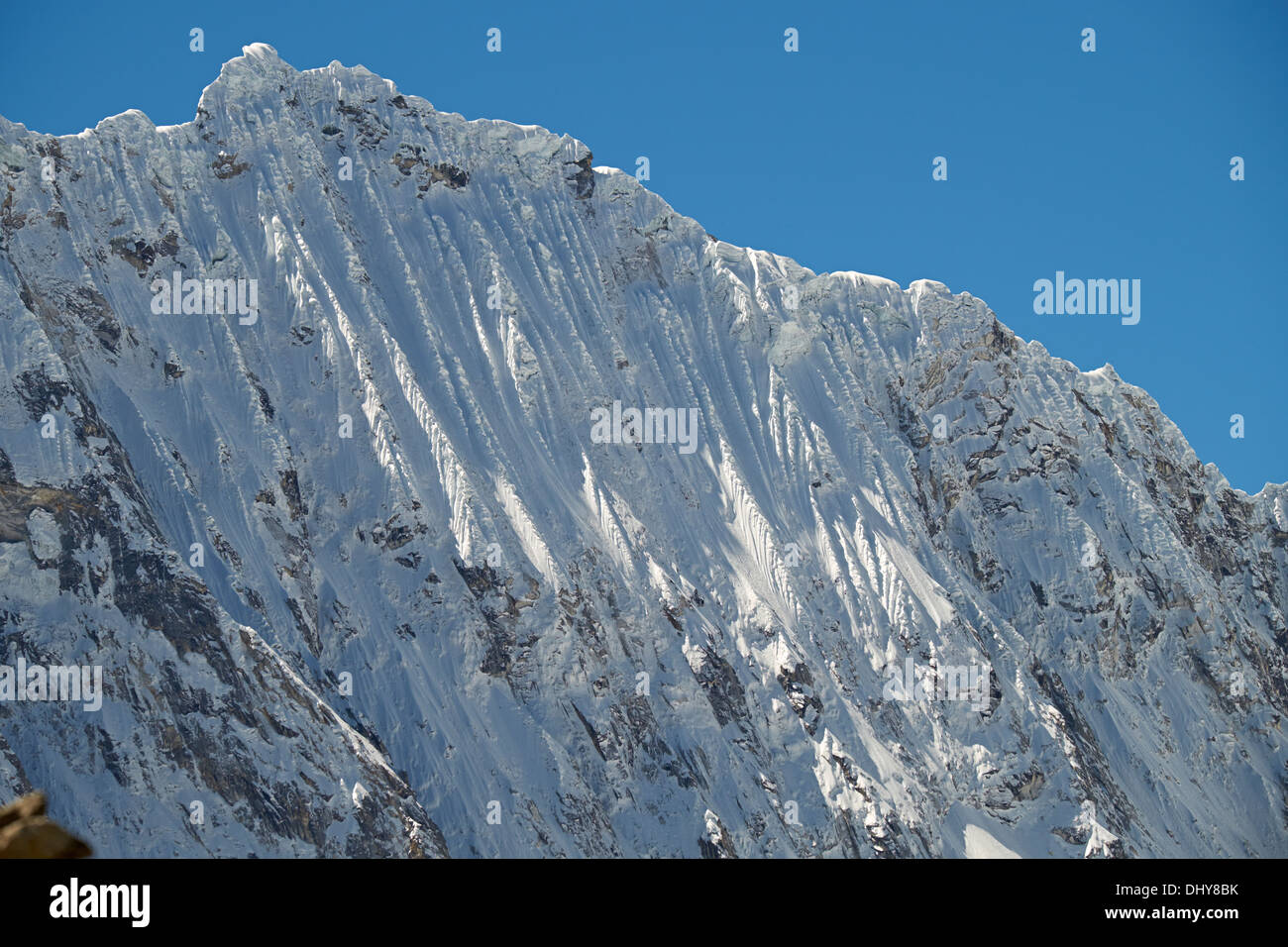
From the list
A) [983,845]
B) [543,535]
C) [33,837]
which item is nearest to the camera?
[33,837]

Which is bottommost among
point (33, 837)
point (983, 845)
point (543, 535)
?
point (33, 837)

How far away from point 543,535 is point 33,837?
79891 mm

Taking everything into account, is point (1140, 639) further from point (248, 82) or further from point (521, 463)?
point (248, 82)

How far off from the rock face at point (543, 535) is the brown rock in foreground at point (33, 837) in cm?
5362

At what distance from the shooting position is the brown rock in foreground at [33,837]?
16.0 metres

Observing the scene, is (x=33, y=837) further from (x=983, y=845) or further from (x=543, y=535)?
(x=983, y=845)

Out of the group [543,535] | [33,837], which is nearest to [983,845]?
[543,535]

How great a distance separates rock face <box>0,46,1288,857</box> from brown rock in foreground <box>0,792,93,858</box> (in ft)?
176

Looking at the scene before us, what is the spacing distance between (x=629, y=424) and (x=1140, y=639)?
45.7 m

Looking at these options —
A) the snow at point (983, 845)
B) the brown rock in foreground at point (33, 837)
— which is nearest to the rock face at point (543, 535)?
the snow at point (983, 845)

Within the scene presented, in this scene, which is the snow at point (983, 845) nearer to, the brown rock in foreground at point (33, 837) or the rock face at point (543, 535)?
the rock face at point (543, 535)

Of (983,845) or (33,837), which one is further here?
(983,845)

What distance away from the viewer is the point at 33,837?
16.1 metres

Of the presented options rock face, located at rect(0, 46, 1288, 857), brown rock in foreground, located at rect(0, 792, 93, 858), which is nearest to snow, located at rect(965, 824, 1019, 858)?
rock face, located at rect(0, 46, 1288, 857)
